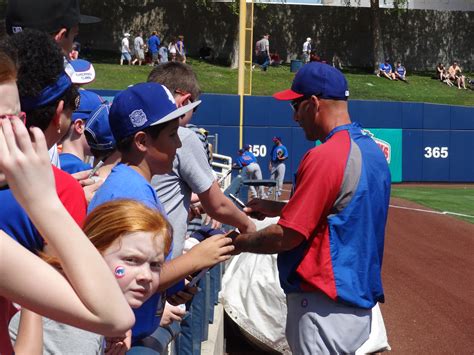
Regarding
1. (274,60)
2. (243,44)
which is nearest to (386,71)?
(274,60)

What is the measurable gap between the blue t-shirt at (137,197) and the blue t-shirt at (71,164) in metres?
1.13

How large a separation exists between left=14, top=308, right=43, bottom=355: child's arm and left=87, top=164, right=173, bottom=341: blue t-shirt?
79 centimetres

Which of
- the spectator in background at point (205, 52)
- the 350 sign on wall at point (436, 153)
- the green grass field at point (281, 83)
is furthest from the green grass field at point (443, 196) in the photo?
the spectator in background at point (205, 52)

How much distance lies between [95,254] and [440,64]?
50024 millimetres

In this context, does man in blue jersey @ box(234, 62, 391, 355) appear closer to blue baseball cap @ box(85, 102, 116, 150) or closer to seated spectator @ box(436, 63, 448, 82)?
blue baseball cap @ box(85, 102, 116, 150)

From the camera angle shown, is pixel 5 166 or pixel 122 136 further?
pixel 122 136

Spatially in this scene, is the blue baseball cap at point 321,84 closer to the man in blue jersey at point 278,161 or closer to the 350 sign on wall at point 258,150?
the man in blue jersey at point 278,161

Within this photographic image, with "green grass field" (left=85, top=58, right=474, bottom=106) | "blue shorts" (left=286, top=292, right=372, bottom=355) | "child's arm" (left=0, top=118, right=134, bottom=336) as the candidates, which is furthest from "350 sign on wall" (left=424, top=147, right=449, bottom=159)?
"child's arm" (left=0, top=118, right=134, bottom=336)

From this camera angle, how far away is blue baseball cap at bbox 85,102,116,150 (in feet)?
14.5

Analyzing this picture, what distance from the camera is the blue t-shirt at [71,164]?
4292mm

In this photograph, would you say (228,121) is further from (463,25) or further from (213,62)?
(463,25)

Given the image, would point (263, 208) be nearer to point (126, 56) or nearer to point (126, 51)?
point (126, 51)

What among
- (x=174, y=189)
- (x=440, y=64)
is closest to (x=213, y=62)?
(x=440, y=64)

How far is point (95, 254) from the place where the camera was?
1.83m
